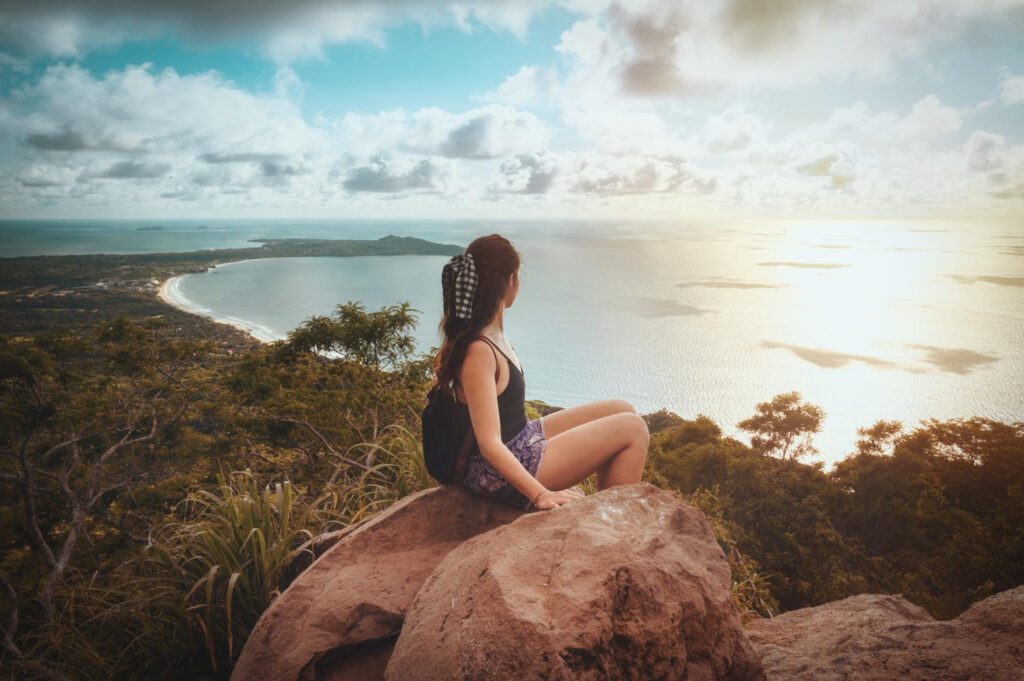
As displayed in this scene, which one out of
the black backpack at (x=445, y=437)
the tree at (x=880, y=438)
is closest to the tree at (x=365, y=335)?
the black backpack at (x=445, y=437)

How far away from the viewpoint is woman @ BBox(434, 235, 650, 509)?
6.39ft

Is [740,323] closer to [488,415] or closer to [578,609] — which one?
[488,415]

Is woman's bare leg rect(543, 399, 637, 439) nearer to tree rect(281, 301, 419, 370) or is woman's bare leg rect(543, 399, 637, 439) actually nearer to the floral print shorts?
the floral print shorts

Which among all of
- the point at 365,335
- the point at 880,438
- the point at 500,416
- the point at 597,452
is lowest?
the point at 880,438

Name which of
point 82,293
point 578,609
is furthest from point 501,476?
point 82,293

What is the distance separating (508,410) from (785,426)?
63.6ft

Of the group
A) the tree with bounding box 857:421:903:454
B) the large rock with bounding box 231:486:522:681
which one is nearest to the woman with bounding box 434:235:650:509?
the large rock with bounding box 231:486:522:681

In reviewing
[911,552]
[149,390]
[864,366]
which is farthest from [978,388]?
[149,390]

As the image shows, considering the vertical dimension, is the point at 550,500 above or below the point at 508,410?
below

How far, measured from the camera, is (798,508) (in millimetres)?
Result: 12781

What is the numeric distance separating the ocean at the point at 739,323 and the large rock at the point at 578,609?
665cm

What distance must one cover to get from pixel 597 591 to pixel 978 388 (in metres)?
32.7

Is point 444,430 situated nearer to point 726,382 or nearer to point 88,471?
point 88,471

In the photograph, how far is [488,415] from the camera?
6.38ft
